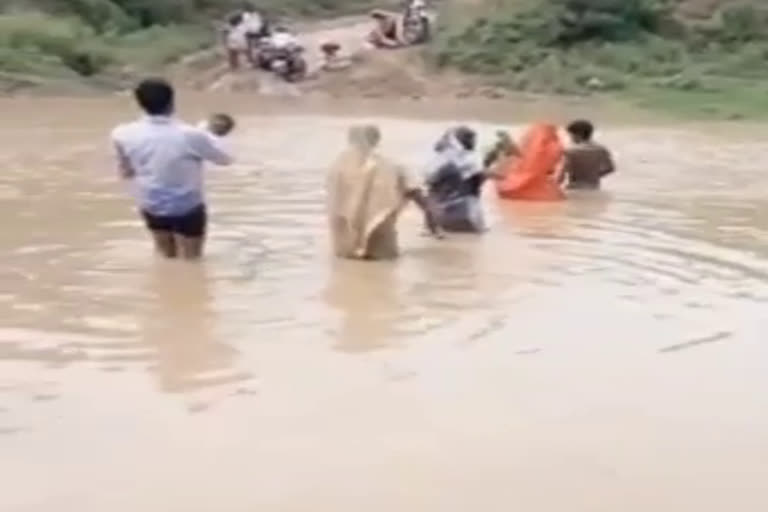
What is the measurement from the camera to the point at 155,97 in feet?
35.1

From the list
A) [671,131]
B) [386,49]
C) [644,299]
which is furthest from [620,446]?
[386,49]

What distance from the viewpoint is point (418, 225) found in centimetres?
1316

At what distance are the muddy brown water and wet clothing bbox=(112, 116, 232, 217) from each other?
1.41 ft

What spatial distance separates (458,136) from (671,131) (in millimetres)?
10486

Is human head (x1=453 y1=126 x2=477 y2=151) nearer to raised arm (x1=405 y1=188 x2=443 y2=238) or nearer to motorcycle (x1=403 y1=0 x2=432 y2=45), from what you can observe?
raised arm (x1=405 y1=188 x2=443 y2=238)

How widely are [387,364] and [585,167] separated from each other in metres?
7.34

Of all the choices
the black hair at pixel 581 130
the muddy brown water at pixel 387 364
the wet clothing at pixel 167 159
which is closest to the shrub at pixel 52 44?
the black hair at pixel 581 130

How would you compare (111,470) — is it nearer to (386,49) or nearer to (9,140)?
(9,140)

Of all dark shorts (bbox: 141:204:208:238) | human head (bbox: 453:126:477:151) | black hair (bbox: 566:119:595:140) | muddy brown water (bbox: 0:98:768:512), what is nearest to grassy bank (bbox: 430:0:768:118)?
black hair (bbox: 566:119:595:140)

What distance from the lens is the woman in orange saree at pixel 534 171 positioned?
14.8 meters

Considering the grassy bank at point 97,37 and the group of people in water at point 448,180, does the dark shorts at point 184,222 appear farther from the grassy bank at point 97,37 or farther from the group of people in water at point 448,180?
the grassy bank at point 97,37

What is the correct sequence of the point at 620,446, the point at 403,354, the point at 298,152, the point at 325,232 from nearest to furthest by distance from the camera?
the point at 620,446, the point at 403,354, the point at 325,232, the point at 298,152

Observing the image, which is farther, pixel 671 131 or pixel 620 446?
pixel 671 131

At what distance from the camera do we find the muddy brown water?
6.60 metres
